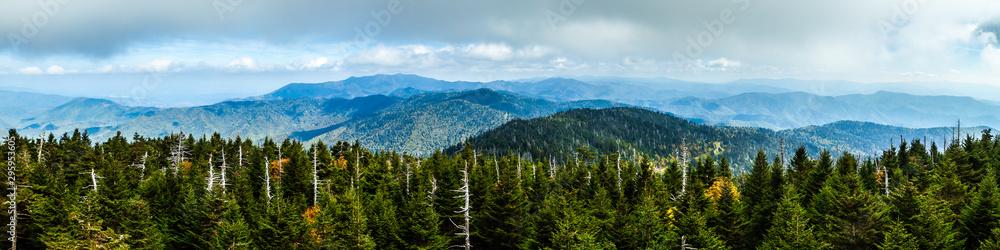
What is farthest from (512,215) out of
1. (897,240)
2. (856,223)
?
(897,240)

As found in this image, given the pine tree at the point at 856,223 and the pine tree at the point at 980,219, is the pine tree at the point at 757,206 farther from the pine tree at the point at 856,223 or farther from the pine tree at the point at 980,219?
the pine tree at the point at 980,219

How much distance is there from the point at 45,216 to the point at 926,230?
64101 millimetres

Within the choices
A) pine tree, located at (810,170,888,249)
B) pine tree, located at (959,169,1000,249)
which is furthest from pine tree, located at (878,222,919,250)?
pine tree, located at (959,169,1000,249)

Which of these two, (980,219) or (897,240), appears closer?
(897,240)

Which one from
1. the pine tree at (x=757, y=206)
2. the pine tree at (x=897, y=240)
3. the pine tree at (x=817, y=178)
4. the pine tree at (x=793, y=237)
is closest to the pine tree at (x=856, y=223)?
the pine tree at (x=793, y=237)

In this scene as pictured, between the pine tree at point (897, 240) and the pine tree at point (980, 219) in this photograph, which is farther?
the pine tree at point (980, 219)

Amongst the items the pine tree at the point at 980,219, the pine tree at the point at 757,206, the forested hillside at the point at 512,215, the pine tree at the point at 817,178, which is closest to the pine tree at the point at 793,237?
the forested hillside at the point at 512,215

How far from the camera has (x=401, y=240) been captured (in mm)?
33844

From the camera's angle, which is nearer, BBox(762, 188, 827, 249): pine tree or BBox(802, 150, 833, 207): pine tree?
BBox(762, 188, 827, 249): pine tree

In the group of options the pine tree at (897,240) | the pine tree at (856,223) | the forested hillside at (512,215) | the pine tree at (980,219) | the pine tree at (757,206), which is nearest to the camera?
the pine tree at (897,240)

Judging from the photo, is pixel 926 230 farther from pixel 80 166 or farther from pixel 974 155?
pixel 80 166

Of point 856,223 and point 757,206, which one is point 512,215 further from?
point 856,223

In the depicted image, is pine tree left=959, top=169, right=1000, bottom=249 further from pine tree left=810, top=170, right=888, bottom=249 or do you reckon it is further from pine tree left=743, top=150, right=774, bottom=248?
pine tree left=743, top=150, right=774, bottom=248

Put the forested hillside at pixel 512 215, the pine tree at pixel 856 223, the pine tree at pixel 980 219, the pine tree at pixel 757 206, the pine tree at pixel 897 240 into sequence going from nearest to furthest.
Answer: the pine tree at pixel 897 240, the pine tree at pixel 856 223, the forested hillside at pixel 512 215, the pine tree at pixel 980 219, the pine tree at pixel 757 206
